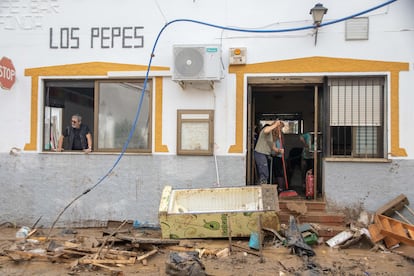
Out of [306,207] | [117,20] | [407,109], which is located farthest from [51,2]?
[407,109]

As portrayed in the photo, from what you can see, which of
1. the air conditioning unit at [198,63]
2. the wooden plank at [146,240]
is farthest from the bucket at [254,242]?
the air conditioning unit at [198,63]

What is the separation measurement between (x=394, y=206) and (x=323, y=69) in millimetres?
2649

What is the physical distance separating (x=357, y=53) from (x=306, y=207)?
113 inches

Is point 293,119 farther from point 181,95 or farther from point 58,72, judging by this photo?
point 58,72

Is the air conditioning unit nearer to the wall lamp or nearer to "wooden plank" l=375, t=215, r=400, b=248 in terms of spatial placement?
the wall lamp

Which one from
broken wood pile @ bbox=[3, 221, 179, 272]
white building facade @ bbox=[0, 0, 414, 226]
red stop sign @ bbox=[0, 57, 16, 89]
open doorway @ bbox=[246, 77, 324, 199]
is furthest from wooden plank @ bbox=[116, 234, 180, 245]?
red stop sign @ bbox=[0, 57, 16, 89]

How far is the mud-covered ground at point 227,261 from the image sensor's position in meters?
5.15

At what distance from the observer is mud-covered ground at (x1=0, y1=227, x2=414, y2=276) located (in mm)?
5152

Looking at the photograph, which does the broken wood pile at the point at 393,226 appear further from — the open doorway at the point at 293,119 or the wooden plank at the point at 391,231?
the open doorway at the point at 293,119

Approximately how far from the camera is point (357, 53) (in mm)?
6824

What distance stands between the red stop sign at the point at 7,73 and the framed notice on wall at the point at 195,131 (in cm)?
326

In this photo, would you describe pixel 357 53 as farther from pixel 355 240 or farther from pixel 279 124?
pixel 355 240

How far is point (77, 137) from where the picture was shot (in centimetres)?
754

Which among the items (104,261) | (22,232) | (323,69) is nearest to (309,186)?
(323,69)
